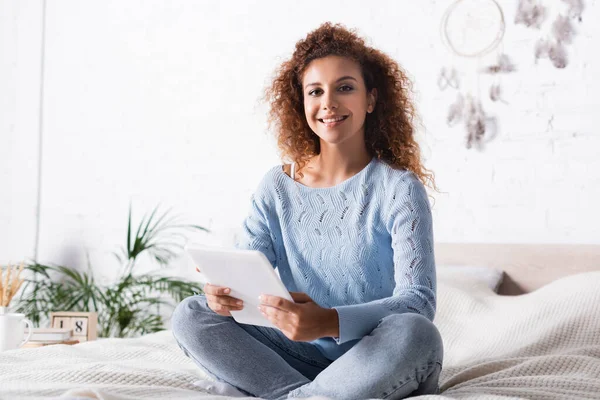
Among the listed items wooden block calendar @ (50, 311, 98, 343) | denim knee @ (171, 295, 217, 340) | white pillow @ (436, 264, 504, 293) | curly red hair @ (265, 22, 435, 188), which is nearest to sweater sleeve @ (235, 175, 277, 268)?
curly red hair @ (265, 22, 435, 188)

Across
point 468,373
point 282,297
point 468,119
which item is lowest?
point 468,373

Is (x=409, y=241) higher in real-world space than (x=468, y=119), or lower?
lower

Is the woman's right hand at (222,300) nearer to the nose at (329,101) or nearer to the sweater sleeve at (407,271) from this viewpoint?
the sweater sleeve at (407,271)

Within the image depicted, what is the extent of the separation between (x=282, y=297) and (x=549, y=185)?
1493mm

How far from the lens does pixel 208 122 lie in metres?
3.39

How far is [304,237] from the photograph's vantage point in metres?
1.78

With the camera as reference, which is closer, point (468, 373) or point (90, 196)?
point (468, 373)

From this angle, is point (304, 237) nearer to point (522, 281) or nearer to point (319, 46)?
point (319, 46)

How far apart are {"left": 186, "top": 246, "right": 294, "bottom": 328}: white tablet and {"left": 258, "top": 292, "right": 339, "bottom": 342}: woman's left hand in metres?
0.02

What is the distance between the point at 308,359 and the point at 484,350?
54 cm

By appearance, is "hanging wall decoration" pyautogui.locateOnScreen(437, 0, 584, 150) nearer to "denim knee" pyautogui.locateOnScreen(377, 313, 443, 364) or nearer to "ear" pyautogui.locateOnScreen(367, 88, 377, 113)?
"ear" pyautogui.locateOnScreen(367, 88, 377, 113)

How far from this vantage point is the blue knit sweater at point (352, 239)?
159 cm

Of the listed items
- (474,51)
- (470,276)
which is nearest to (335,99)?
(470,276)

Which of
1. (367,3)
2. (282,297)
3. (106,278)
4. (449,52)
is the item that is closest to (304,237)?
(282,297)
